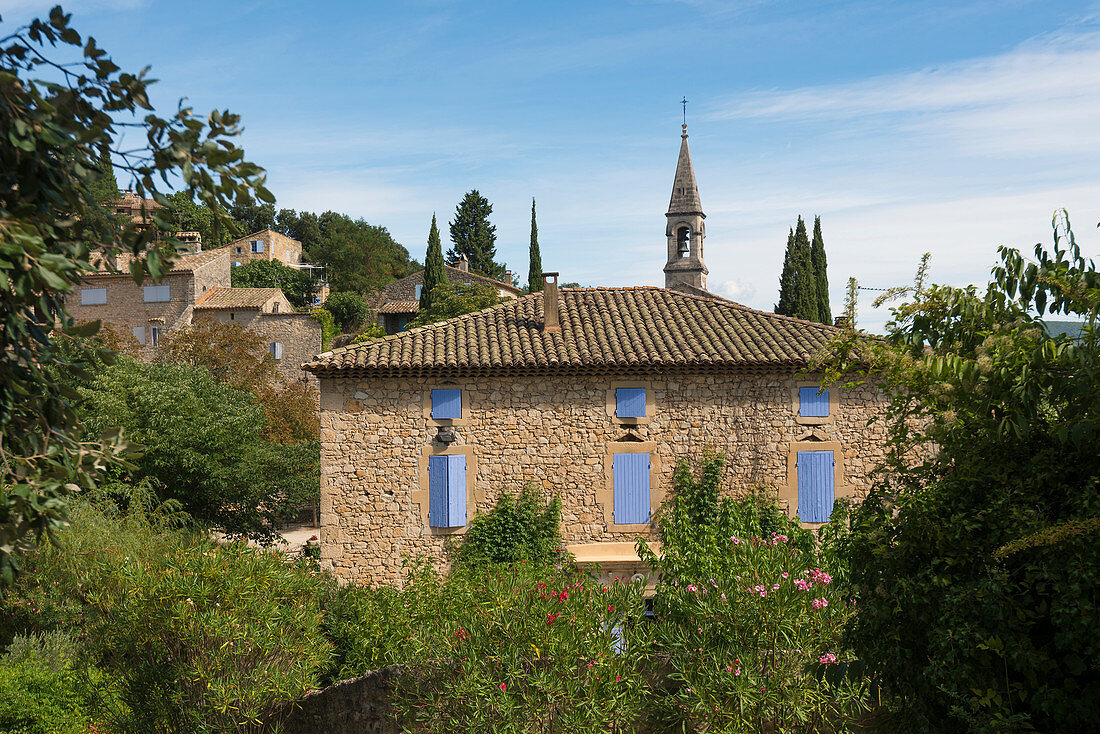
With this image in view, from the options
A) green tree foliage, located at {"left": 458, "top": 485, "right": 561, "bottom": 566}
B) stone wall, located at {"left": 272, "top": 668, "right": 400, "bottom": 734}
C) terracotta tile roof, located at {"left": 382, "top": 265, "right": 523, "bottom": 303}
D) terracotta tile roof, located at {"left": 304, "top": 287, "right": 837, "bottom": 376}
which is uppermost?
terracotta tile roof, located at {"left": 382, "top": 265, "right": 523, "bottom": 303}

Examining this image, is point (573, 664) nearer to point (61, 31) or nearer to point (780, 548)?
point (780, 548)

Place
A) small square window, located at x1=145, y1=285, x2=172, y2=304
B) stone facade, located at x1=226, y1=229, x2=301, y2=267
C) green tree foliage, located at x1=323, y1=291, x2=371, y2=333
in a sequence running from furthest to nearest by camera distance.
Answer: stone facade, located at x1=226, y1=229, x2=301, y2=267 → green tree foliage, located at x1=323, y1=291, x2=371, y2=333 → small square window, located at x1=145, y1=285, x2=172, y2=304

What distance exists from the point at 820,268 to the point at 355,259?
34.6 meters

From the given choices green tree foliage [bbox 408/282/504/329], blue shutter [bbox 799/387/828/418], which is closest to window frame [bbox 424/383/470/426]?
blue shutter [bbox 799/387/828/418]

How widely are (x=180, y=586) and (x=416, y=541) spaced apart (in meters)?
6.33

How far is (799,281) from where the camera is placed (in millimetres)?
44406

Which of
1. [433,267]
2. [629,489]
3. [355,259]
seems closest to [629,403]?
[629,489]

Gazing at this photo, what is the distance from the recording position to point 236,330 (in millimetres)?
34438

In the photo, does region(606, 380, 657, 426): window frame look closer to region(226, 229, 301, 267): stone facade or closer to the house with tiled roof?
the house with tiled roof

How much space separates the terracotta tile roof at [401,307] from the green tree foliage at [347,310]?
1.53m

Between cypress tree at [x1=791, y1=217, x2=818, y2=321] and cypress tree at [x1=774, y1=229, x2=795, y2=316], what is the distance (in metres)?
0.28

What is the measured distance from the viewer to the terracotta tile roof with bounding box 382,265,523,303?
49188 millimetres

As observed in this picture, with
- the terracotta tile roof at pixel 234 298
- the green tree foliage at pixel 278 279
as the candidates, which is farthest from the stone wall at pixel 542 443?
the green tree foliage at pixel 278 279

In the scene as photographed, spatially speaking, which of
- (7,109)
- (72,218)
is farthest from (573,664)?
(7,109)
